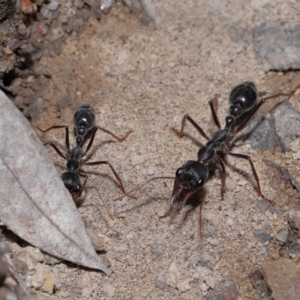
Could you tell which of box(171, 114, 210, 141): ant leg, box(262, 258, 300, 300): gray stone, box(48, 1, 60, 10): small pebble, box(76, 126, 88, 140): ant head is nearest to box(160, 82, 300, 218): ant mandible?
box(171, 114, 210, 141): ant leg

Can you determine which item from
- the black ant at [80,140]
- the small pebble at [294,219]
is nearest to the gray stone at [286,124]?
the small pebble at [294,219]

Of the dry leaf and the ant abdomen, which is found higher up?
the ant abdomen

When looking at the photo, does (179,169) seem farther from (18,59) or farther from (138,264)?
(18,59)

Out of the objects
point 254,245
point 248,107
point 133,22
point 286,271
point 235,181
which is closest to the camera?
point 286,271

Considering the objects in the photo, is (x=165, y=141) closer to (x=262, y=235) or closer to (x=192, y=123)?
(x=192, y=123)

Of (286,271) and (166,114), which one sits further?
(166,114)

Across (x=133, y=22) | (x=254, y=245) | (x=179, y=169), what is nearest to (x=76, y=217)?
(x=179, y=169)

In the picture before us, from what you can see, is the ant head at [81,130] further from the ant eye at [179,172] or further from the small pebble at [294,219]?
the small pebble at [294,219]


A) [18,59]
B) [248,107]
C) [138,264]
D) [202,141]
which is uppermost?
[248,107]

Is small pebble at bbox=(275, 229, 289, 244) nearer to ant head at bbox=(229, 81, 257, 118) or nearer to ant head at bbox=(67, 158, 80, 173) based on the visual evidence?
ant head at bbox=(229, 81, 257, 118)
